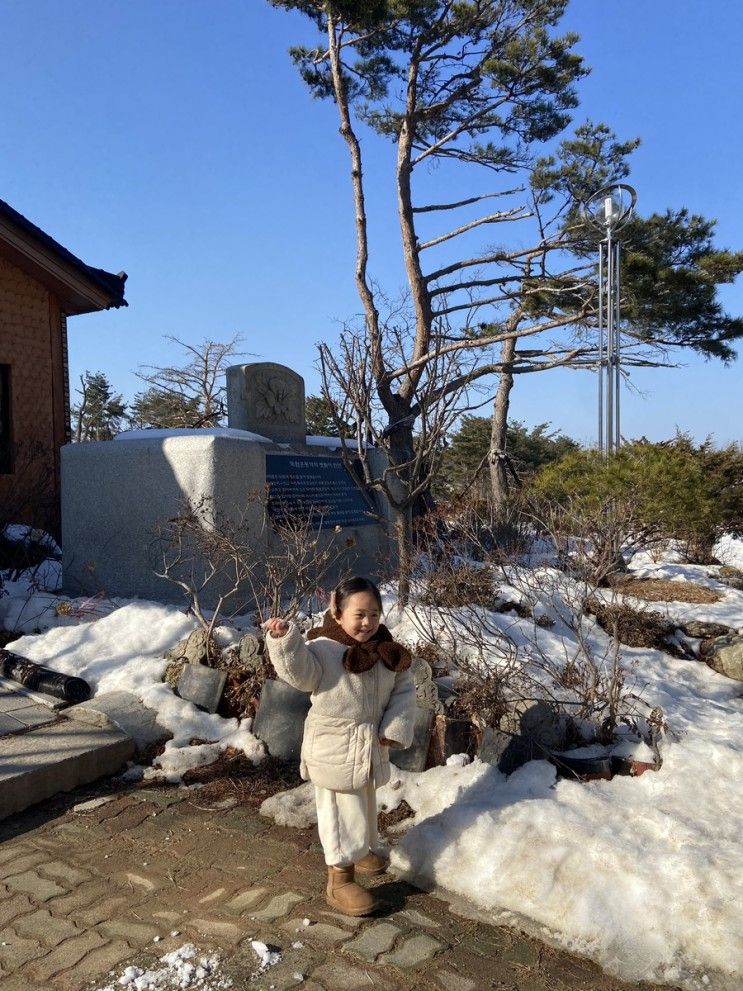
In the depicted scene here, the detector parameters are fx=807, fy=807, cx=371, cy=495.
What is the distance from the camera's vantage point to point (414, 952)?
2811mm

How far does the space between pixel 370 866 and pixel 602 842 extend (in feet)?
3.10

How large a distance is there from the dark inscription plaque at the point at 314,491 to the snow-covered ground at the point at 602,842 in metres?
2.66

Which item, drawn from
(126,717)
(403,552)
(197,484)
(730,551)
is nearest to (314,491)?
(197,484)

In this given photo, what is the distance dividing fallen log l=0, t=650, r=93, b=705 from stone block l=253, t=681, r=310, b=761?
1304 millimetres

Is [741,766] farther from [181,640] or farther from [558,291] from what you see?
[558,291]

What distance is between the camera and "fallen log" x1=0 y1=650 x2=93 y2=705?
5.10 meters

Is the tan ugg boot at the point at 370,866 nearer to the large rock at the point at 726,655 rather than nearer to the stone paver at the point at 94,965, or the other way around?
the stone paver at the point at 94,965

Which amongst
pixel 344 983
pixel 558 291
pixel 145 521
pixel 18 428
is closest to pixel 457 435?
pixel 558 291

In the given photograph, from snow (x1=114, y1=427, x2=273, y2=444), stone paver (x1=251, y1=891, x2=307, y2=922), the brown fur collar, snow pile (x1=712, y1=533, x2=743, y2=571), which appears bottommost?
stone paver (x1=251, y1=891, x2=307, y2=922)

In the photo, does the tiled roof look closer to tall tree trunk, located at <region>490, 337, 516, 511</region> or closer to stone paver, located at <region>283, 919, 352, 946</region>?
tall tree trunk, located at <region>490, 337, 516, 511</region>

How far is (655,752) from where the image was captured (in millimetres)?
3883

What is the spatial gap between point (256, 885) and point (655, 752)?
196 centimetres

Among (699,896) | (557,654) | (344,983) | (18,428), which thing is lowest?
(344,983)

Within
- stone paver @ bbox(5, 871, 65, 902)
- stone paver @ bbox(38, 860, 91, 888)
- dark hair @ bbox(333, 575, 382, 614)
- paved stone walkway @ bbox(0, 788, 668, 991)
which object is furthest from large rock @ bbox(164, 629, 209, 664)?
dark hair @ bbox(333, 575, 382, 614)
